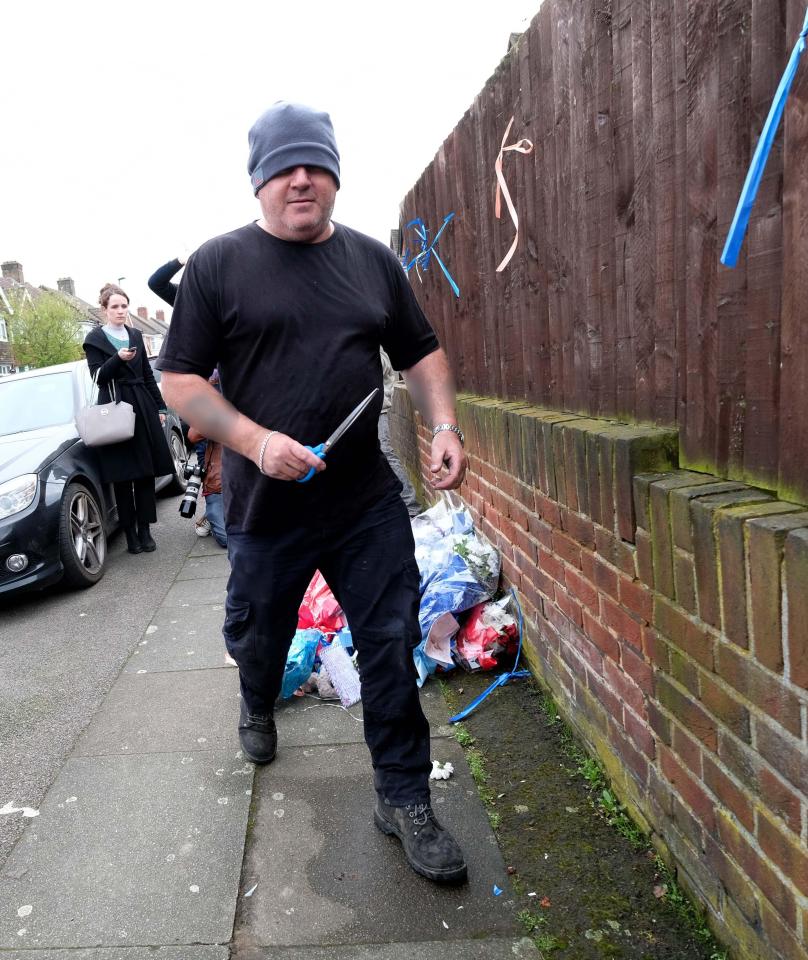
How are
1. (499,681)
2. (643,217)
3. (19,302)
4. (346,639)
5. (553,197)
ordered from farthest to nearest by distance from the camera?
(19,302) → (346,639) → (499,681) → (553,197) → (643,217)

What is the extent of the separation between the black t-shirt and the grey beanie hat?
0.21 m

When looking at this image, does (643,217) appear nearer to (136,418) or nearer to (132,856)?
(132,856)

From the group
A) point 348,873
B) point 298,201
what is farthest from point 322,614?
point 298,201

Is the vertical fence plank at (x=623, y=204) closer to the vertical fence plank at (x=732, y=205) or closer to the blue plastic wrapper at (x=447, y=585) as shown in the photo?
the vertical fence plank at (x=732, y=205)

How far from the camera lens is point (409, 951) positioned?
2002mm

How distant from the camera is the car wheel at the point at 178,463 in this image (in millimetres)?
8638

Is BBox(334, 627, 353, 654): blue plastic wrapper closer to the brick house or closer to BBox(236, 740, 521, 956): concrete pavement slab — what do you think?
BBox(236, 740, 521, 956): concrete pavement slab

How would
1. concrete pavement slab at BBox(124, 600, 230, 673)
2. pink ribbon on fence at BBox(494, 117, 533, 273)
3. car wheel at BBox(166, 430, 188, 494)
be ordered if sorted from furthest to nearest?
car wheel at BBox(166, 430, 188, 494)
concrete pavement slab at BBox(124, 600, 230, 673)
pink ribbon on fence at BBox(494, 117, 533, 273)

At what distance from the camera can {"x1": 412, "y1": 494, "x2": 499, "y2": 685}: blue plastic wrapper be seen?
11.7ft

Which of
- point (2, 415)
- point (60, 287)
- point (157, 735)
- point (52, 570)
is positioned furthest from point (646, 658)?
point (60, 287)

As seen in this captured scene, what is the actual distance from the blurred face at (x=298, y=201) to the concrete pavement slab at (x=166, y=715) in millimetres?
2030

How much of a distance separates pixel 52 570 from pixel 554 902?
4205 millimetres

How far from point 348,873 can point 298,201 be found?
2001 mm

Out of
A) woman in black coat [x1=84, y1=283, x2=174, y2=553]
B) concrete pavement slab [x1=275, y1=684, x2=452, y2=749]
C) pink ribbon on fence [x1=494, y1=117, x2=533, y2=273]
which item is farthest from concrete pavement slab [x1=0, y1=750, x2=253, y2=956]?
woman in black coat [x1=84, y1=283, x2=174, y2=553]
